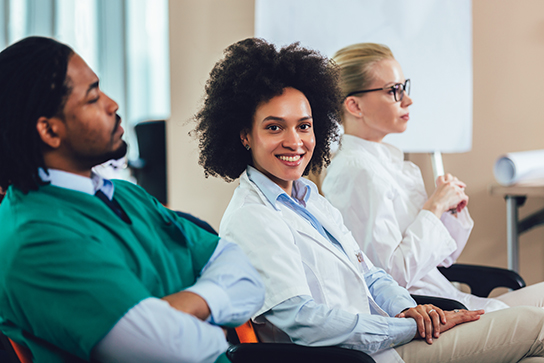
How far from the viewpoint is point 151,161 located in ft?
13.1

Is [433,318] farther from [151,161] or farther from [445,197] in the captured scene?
Result: [151,161]

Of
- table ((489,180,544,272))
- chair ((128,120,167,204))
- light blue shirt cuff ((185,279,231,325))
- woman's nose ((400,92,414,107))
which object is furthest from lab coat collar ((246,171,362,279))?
chair ((128,120,167,204))

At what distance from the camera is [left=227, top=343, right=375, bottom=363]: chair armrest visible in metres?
1.01

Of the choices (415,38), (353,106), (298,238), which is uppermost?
(415,38)

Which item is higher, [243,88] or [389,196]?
[243,88]

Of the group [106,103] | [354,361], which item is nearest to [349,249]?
[354,361]

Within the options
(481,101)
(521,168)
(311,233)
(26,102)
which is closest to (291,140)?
(311,233)

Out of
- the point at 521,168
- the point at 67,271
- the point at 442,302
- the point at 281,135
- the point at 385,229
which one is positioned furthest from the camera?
the point at 521,168

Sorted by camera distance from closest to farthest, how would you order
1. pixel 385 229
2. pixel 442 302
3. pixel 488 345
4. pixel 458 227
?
pixel 488 345 < pixel 442 302 < pixel 385 229 < pixel 458 227

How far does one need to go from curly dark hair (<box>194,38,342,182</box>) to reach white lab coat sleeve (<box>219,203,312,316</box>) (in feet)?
0.76

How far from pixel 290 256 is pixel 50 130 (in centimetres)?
60

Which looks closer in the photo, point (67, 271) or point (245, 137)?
point (67, 271)

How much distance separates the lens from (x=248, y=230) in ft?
3.74

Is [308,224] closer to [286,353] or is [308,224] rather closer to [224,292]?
[286,353]
